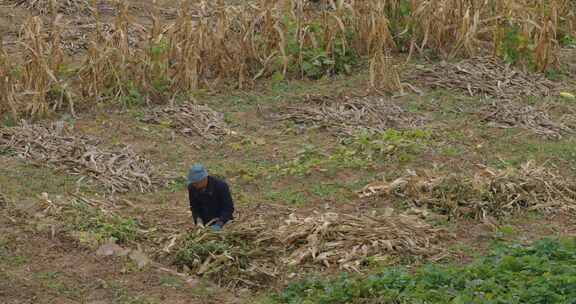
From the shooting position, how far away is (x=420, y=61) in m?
13.0

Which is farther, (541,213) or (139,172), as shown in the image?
(139,172)

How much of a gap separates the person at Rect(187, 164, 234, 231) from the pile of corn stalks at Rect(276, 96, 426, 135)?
2.75m

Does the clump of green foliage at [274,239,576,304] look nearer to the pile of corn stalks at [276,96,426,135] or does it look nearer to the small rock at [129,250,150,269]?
the small rock at [129,250,150,269]

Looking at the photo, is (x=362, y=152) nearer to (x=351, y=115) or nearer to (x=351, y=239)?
(x=351, y=115)

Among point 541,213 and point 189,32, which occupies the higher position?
point 189,32

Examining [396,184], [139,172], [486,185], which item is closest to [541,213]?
A: [486,185]

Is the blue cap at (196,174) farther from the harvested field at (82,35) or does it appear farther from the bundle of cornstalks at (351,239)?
the harvested field at (82,35)

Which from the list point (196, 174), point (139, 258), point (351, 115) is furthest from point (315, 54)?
point (139, 258)

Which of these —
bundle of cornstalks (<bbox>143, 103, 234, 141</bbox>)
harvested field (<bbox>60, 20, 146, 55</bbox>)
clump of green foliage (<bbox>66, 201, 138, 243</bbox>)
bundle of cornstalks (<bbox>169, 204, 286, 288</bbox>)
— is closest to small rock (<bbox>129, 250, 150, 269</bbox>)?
bundle of cornstalks (<bbox>169, 204, 286, 288</bbox>)

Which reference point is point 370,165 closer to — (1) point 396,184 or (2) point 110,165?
(1) point 396,184

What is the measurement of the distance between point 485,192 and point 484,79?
3.57 m

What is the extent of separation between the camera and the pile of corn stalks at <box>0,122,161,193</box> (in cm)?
983

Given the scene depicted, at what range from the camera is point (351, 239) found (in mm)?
8266

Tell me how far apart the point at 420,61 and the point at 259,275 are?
5.88m
